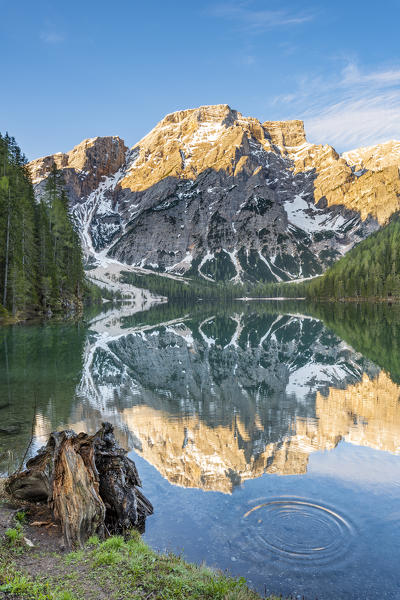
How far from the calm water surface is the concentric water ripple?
0.13ft

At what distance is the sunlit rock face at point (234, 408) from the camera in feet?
49.1

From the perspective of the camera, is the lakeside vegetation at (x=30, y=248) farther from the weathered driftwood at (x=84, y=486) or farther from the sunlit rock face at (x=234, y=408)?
the weathered driftwood at (x=84, y=486)

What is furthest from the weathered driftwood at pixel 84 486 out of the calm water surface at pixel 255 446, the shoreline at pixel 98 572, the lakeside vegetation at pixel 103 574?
the calm water surface at pixel 255 446

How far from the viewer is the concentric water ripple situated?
918cm

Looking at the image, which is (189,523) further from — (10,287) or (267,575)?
(10,287)

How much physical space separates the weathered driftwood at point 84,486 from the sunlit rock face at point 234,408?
3.01m

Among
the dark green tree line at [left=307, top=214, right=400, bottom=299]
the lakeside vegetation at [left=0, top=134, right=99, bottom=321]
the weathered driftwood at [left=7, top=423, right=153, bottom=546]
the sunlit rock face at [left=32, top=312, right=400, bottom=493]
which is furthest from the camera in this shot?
the dark green tree line at [left=307, top=214, right=400, bottom=299]

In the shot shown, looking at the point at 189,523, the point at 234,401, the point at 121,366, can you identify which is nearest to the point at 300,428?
the point at 234,401

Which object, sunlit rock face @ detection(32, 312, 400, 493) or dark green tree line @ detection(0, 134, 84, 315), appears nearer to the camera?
sunlit rock face @ detection(32, 312, 400, 493)

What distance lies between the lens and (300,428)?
59.8ft

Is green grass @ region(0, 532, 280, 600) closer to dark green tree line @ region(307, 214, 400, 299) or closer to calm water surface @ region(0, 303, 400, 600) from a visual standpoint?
calm water surface @ region(0, 303, 400, 600)

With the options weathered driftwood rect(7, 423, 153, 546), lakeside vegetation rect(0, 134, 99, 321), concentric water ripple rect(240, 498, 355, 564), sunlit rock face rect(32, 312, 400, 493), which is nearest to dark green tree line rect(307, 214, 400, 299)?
lakeside vegetation rect(0, 134, 99, 321)

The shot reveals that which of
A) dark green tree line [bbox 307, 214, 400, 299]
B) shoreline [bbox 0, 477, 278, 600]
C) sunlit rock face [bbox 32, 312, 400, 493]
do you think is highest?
dark green tree line [bbox 307, 214, 400, 299]

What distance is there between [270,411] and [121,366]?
17.0 meters
